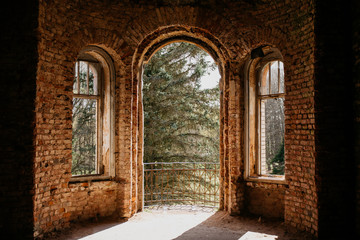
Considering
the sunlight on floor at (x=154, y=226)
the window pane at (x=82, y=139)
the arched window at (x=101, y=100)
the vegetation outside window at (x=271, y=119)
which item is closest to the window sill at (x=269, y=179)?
the vegetation outside window at (x=271, y=119)

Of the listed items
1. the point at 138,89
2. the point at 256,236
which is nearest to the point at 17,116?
the point at 138,89

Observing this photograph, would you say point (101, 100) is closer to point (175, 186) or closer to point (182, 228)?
point (182, 228)

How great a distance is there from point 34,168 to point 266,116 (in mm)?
4972

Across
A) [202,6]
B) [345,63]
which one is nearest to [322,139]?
[345,63]

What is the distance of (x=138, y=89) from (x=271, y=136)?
3.35m

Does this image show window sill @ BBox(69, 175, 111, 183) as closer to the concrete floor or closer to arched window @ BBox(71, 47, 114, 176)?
arched window @ BBox(71, 47, 114, 176)

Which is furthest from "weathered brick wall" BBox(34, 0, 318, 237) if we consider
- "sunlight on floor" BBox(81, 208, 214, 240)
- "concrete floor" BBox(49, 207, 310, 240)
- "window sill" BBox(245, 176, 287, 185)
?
"sunlight on floor" BBox(81, 208, 214, 240)

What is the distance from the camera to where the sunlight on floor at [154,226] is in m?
5.01

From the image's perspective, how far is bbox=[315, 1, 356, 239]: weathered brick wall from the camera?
458 centimetres

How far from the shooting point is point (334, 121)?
4.61m

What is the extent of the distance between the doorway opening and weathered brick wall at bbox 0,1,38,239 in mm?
6835

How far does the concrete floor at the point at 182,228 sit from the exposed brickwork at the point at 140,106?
29 centimetres

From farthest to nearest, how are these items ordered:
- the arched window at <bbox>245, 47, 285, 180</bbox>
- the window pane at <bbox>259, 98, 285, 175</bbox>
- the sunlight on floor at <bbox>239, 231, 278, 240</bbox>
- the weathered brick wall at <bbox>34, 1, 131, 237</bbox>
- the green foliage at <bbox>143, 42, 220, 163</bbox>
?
1. the green foliage at <bbox>143, 42, 220, 163</bbox>
2. the window pane at <bbox>259, 98, 285, 175</bbox>
3. the arched window at <bbox>245, 47, 285, 180</bbox>
4. the sunlight on floor at <bbox>239, 231, 278, 240</bbox>
5. the weathered brick wall at <bbox>34, 1, 131, 237</bbox>

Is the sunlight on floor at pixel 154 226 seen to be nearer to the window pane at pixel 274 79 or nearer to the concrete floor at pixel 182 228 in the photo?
the concrete floor at pixel 182 228
